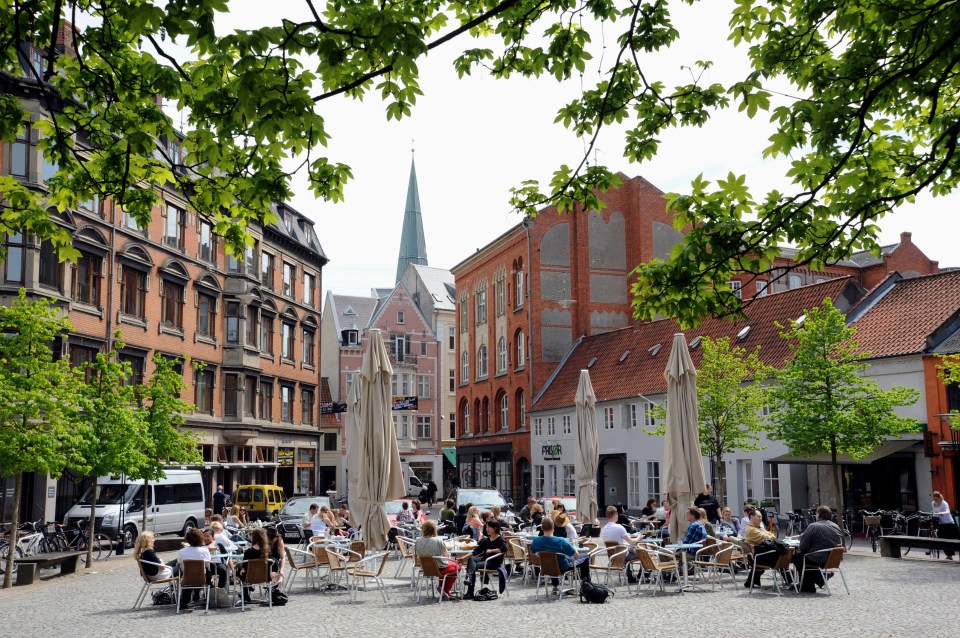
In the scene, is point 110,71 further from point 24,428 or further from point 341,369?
point 341,369

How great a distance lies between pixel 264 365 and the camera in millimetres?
49688

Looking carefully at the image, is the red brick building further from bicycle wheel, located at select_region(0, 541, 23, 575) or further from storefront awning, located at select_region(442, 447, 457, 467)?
storefront awning, located at select_region(442, 447, 457, 467)

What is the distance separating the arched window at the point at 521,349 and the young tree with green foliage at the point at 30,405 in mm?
35882

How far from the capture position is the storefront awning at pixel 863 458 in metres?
29.1

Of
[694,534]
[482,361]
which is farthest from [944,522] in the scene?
[482,361]

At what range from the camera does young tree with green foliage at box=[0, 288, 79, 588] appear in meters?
19.3

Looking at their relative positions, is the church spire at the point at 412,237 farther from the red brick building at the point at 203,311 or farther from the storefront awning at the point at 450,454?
the red brick building at the point at 203,311

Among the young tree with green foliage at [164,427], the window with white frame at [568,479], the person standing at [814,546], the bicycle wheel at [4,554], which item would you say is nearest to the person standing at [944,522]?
the person standing at [814,546]

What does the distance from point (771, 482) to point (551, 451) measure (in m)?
17.9

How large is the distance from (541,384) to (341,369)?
29.7 meters

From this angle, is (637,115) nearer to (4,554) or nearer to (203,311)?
(4,554)

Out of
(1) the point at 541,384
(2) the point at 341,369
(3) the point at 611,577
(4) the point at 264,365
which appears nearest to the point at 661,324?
(1) the point at 541,384

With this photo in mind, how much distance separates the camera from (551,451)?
170 feet

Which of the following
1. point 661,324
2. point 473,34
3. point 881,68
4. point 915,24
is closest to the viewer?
point 915,24
